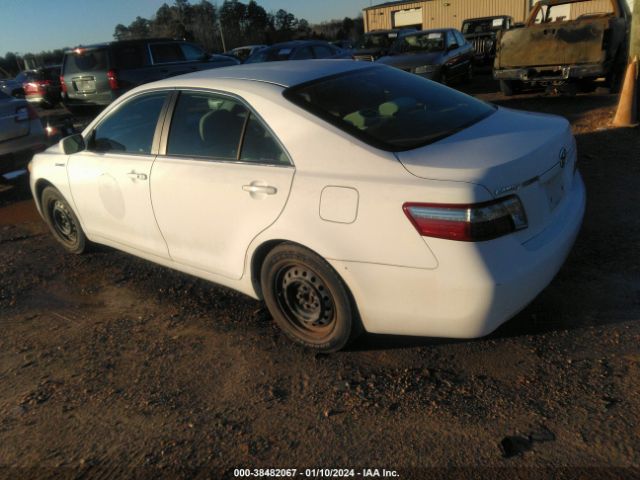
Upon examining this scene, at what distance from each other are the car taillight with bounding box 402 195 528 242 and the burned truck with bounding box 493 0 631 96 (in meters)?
7.84

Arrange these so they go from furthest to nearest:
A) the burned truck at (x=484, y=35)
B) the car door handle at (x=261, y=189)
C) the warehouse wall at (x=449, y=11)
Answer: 1. the warehouse wall at (x=449, y=11)
2. the burned truck at (x=484, y=35)
3. the car door handle at (x=261, y=189)

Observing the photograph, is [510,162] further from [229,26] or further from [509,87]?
[229,26]

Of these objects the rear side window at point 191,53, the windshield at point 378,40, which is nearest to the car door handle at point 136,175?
the rear side window at point 191,53

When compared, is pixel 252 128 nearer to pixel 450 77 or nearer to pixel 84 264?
pixel 84 264

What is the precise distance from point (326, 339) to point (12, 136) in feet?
20.0

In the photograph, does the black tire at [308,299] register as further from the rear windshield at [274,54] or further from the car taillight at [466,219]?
the rear windshield at [274,54]

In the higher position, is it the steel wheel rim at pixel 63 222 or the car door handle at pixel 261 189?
the car door handle at pixel 261 189

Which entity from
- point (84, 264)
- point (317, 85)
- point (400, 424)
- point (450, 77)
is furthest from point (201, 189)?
point (450, 77)

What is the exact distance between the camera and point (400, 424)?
2506mm

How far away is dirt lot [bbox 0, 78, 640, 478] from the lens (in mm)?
2352

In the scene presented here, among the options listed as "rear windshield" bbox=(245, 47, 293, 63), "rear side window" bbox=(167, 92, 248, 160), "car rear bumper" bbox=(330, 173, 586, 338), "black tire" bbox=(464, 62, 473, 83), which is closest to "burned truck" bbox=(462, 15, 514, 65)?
"black tire" bbox=(464, 62, 473, 83)

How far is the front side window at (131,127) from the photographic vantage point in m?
3.74

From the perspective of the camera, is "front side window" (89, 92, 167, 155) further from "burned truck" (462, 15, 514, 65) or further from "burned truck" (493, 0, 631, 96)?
"burned truck" (462, 15, 514, 65)

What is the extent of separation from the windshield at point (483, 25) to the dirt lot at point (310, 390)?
17.8m
